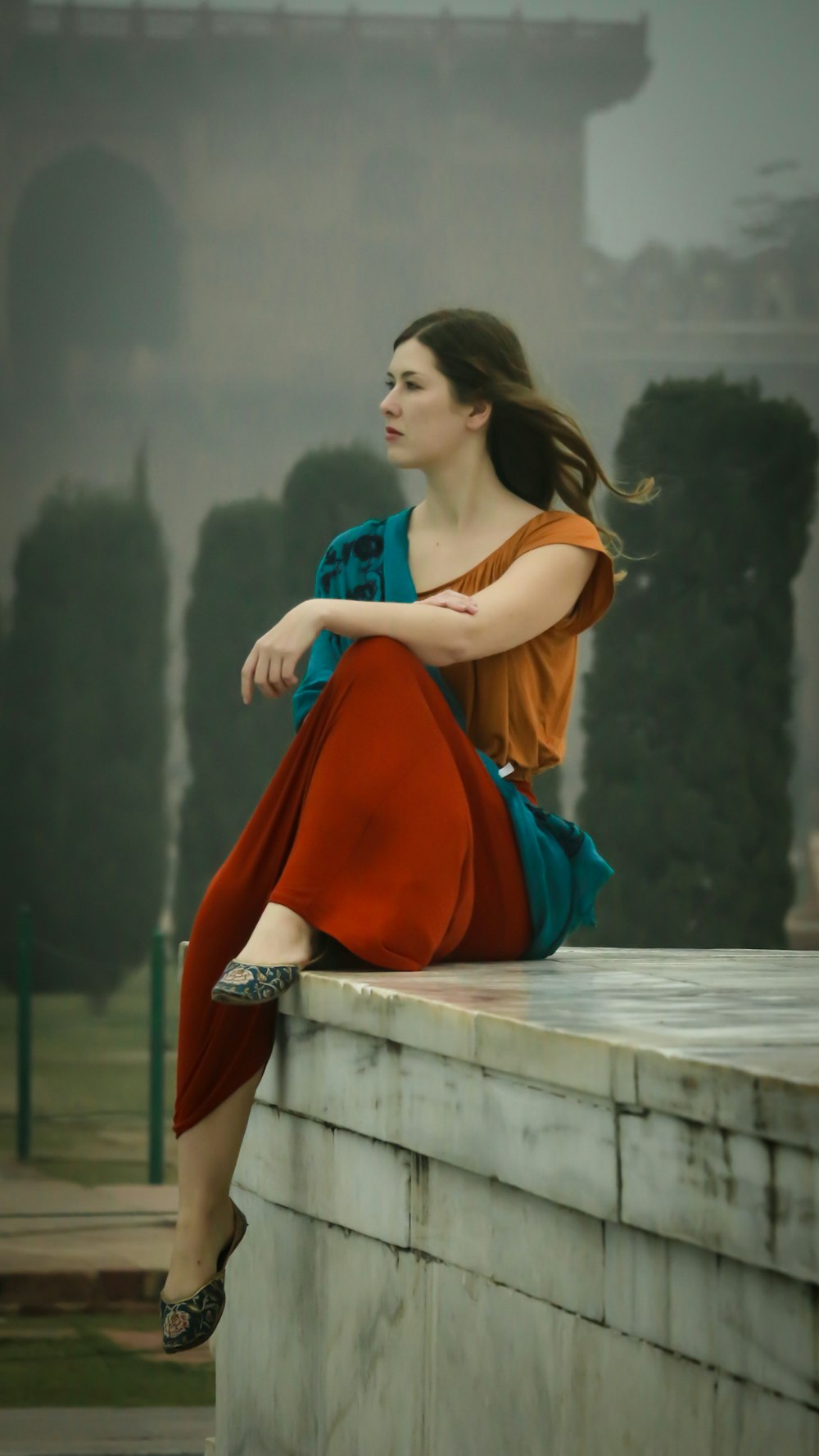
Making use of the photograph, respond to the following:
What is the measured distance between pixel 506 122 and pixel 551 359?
95 centimetres

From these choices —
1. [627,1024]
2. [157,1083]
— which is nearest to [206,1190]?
[627,1024]

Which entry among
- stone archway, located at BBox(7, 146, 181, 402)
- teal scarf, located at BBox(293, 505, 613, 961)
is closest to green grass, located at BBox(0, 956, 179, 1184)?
stone archway, located at BBox(7, 146, 181, 402)

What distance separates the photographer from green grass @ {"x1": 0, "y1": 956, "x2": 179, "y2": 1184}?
6145 mm

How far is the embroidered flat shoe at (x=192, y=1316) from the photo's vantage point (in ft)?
5.49

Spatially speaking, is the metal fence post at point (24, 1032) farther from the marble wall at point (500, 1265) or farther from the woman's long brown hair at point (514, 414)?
the woman's long brown hair at point (514, 414)

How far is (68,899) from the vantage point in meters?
6.50

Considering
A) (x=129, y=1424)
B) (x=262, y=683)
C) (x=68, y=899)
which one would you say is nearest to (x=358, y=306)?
(x=68, y=899)

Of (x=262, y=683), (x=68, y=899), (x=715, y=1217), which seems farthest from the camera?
(x=68, y=899)

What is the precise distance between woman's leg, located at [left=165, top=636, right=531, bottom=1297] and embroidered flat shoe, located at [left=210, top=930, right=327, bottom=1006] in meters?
0.02

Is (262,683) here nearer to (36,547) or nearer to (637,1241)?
(637,1241)

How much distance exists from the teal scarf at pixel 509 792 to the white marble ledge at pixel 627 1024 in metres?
0.06

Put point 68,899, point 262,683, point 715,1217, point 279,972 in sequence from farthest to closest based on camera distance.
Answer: point 68,899 < point 262,683 < point 279,972 < point 715,1217

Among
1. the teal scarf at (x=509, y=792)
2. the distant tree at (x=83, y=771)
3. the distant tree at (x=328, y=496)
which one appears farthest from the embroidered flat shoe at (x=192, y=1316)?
the distant tree at (x=328, y=496)

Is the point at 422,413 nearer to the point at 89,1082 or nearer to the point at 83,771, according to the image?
the point at 83,771
